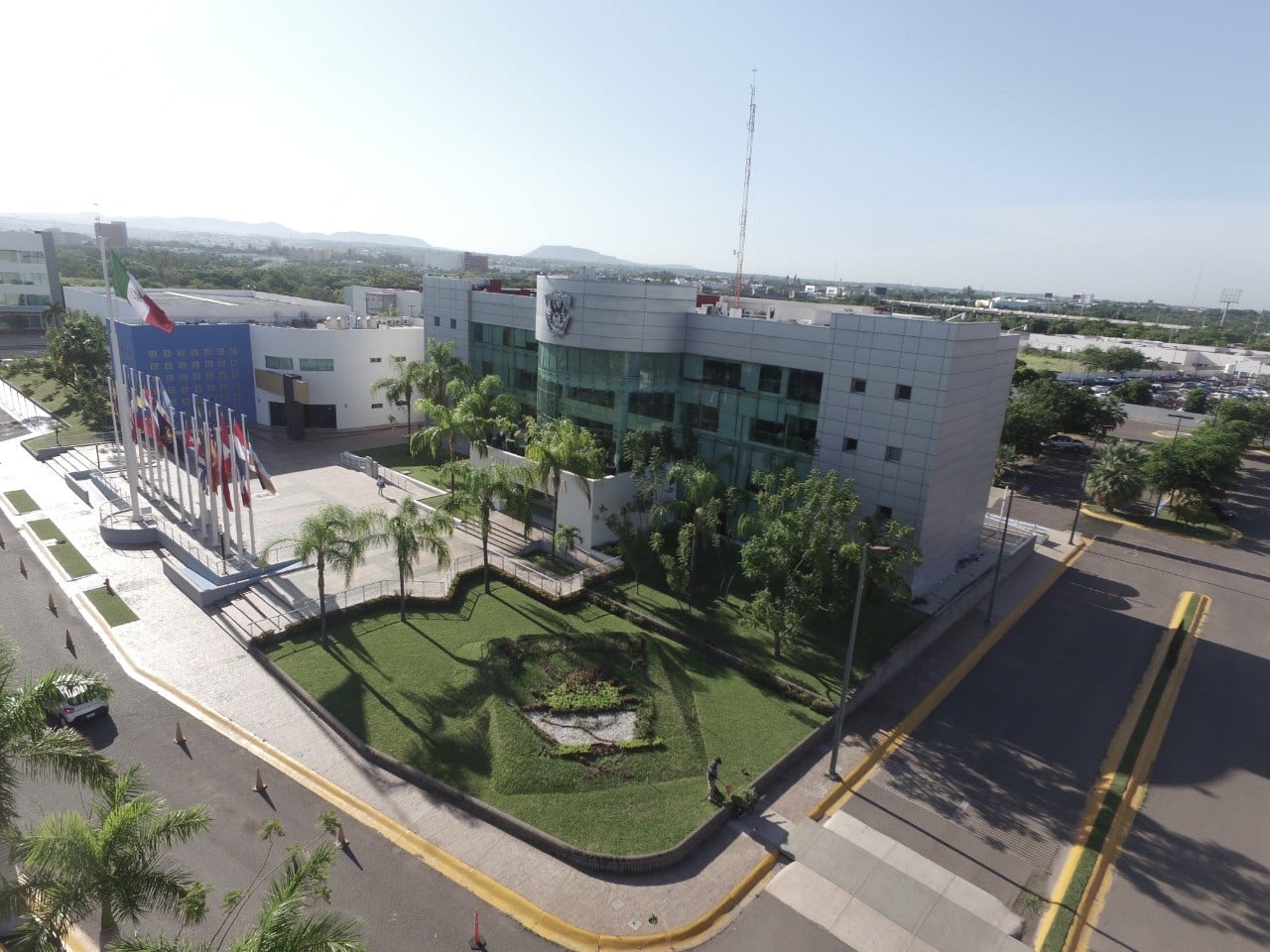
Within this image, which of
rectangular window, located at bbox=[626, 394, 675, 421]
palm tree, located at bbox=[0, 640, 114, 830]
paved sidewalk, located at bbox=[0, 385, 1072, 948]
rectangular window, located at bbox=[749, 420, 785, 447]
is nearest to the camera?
palm tree, located at bbox=[0, 640, 114, 830]

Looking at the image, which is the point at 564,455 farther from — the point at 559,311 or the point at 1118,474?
the point at 1118,474

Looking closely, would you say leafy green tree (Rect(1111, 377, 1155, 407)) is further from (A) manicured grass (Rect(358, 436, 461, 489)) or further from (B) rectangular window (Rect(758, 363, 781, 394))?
(A) manicured grass (Rect(358, 436, 461, 489))

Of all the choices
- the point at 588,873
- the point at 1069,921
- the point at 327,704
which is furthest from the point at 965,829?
the point at 327,704

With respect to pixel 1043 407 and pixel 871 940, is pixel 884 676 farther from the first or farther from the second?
pixel 1043 407

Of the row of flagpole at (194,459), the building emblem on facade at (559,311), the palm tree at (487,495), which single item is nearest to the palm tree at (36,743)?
the row of flagpole at (194,459)

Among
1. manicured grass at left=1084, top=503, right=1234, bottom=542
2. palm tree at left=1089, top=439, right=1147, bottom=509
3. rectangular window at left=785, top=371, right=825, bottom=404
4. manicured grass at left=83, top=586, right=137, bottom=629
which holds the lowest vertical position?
manicured grass at left=83, top=586, right=137, bottom=629

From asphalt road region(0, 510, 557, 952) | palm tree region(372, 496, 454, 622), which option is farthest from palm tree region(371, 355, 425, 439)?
asphalt road region(0, 510, 557, 952)

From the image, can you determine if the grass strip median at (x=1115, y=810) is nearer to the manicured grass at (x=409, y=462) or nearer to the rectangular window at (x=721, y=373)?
the rectangular window at (x=721, y=373)
